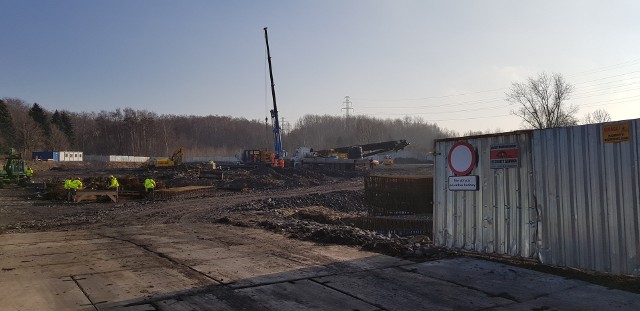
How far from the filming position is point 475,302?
6117 millimetres

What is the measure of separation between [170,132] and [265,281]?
481 feet

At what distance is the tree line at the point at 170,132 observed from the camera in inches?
3846

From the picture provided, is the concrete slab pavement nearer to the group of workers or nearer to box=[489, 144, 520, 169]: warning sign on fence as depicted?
box=[489, 144, 520, 169]: warning sign on fence

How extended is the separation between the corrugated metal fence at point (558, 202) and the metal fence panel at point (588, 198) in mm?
12

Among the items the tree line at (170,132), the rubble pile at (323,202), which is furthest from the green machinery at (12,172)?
the tree line at (170,132)

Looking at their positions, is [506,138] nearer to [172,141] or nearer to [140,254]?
[140,254]

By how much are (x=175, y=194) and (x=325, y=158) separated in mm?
26788

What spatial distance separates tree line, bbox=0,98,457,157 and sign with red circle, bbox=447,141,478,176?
8827cm

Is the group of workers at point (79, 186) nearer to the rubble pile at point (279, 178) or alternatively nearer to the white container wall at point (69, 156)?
the rubble pile at point (279, 178)

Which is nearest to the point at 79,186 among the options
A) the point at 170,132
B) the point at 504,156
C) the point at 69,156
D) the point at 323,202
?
the point at 323,202

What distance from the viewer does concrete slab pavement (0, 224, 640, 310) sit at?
19.9ft

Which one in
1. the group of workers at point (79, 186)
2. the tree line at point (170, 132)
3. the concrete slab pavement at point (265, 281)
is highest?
the tree line at point (170, 132)

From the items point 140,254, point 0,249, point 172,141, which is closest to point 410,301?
point 140,254

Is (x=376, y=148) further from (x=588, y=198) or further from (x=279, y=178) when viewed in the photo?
(x=588, y=198)
